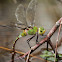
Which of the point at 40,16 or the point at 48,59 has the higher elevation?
the point at 40,16

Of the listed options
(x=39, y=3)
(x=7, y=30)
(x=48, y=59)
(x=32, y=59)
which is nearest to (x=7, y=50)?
(x=32, y=59)

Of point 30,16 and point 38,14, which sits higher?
point 38,14

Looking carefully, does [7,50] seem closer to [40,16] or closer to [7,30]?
[7,30]

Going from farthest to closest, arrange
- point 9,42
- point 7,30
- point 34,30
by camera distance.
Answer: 1. point 7,30
2. point 9,42
3. point 34,30

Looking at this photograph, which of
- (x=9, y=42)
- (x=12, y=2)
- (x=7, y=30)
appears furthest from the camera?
(x=12, y=2)

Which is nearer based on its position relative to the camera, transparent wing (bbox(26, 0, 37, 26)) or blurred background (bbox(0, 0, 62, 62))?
transparent wing (bbox(26, 0, 37, 26))

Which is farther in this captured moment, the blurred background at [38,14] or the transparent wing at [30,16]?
the blurred background at [38,14]

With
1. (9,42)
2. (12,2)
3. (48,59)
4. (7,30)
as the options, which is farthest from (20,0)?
(48,59)

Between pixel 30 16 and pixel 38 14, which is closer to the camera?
pixel 30 16

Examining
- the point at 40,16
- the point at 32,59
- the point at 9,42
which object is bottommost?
the point at 32,59

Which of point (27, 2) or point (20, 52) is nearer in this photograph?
point (20, 52)
